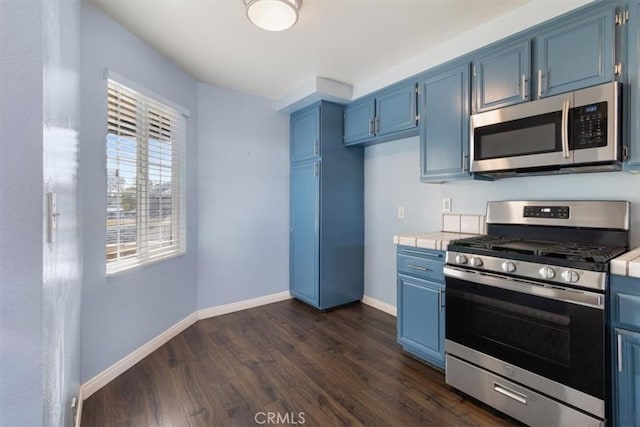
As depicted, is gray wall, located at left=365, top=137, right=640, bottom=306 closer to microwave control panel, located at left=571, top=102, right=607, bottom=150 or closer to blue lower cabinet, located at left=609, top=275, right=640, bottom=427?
microwave control panel, located at left=571, top=102, right=607, bottom=150

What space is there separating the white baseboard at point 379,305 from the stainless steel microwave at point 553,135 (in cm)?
175

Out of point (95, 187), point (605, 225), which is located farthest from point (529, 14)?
point (95, 187)

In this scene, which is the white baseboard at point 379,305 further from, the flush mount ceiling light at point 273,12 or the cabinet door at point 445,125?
the flush mount ceiling light at point 273,12

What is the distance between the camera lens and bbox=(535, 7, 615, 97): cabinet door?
1.63m

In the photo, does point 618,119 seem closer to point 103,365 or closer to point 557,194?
point 557,194

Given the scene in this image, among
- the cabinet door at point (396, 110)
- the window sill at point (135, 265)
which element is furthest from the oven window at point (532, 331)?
the window sill at point (135, 265)

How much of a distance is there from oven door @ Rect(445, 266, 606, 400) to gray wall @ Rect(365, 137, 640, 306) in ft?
2.36

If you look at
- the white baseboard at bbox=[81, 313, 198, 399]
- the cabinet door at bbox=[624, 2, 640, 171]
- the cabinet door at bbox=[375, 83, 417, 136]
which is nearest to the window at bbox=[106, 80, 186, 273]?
the white baseboard at bbox=[81, 313, 198, 399]

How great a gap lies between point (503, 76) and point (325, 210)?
195 cm

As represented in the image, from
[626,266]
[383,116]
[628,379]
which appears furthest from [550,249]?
[383,116]

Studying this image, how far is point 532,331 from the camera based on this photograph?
5.30 ft

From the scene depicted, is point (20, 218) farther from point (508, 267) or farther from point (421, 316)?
point (421, 316)

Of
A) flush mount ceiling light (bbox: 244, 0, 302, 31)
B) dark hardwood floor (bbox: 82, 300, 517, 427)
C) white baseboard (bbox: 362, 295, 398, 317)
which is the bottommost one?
dark hardwood floor (bbox: 82, 300, 517, 427)

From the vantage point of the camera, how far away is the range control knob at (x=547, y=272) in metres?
1.52
